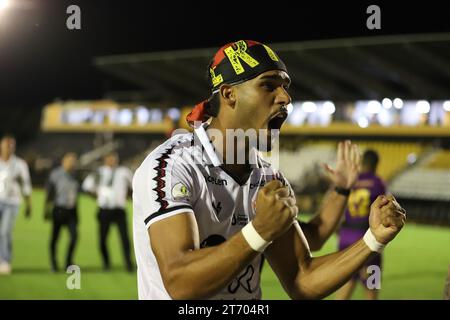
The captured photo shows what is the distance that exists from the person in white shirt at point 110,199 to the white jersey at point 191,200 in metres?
9.94

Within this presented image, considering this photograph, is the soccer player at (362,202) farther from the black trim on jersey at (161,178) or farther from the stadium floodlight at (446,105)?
the stadium floodlight at (446,105)

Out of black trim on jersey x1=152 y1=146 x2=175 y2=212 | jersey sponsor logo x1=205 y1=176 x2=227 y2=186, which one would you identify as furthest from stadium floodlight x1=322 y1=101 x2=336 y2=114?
black trim on jersey x1=152 y1=146 x2=175 y2=212

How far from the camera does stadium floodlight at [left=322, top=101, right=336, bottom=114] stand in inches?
1416

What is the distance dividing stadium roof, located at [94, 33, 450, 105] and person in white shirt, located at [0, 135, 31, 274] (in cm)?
1697

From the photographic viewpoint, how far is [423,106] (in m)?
33.5

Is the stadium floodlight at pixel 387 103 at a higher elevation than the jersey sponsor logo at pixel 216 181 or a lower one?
higher

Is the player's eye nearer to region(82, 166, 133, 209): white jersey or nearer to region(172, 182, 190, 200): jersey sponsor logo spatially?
region(172, 182, 190, 200): jersey sponsor logo

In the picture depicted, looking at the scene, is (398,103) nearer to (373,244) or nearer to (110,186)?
(110,186)

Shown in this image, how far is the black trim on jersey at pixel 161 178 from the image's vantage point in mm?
2715

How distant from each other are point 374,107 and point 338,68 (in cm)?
566

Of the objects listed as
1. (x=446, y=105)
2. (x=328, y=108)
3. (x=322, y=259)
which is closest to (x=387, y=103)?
(x=446, y=105)

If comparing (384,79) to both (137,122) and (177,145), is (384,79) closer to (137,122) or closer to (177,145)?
(137,122)

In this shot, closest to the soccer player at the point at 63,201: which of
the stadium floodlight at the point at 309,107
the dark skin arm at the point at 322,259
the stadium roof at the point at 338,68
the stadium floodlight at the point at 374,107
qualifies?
the dark skin arm at the point at 322,259
